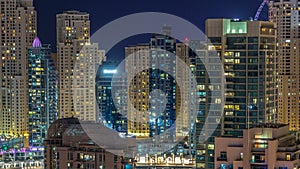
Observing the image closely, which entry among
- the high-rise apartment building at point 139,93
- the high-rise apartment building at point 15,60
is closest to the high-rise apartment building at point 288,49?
the high-rise apartment building at point 139,93

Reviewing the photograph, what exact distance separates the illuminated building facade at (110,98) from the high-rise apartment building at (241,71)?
9.76 meters

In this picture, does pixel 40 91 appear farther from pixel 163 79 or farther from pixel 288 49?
pixel 288 49

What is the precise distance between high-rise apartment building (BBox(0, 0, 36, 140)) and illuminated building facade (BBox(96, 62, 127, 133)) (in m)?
2.12

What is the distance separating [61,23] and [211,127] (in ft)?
39.3

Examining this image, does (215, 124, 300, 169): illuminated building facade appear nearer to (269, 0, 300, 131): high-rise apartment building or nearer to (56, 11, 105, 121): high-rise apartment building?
(269, 0, 300, 131): high-rise apartment building

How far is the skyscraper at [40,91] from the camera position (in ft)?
64.8

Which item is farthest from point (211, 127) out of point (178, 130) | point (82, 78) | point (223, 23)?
point (82, 78)

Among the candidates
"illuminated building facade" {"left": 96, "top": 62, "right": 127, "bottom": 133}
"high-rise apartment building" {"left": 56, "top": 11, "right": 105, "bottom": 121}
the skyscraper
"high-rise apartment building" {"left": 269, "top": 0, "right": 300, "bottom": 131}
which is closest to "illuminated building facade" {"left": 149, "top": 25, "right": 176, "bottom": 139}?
"illuminated building facade" {"left": 96, "top": 62, "right": 127, "bottom": 133}

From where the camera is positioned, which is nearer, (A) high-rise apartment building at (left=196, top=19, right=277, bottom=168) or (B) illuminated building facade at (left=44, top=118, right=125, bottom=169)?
(B) illuminated building facade at (left=44, top=118, right=125, bottom=169)

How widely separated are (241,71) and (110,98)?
10.6m

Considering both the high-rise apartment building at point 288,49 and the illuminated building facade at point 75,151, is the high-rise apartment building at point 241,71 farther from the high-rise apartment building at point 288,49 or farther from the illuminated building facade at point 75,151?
the high-rise apartment building at point 288,49

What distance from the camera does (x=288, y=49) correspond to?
17.8 metres

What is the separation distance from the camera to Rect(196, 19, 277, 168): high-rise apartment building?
10.2 m

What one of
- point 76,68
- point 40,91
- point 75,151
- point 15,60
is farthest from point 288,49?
point 75,151
